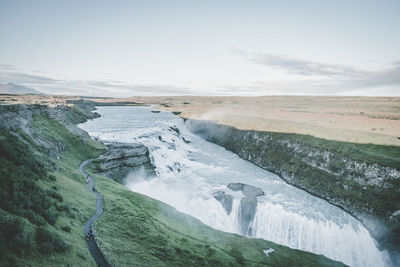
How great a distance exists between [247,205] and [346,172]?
21.2 m

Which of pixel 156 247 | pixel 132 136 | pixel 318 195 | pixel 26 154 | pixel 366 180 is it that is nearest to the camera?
pixel 156 247

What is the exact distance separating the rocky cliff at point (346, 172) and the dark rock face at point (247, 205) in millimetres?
12078

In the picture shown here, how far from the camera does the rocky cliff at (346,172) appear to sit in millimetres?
32719

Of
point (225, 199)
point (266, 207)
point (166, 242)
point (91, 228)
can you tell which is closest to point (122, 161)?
Result: point (225, 199)

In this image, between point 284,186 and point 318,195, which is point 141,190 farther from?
point 318,195

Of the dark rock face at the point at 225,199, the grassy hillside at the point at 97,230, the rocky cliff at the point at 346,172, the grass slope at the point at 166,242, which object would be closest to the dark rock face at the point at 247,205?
the dark rock face at the point at 225,199

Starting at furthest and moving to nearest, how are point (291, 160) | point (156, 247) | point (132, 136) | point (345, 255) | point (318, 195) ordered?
point (132, 136) → point (291, 160) → point (318, 195) → point (345, 255) → point (156, 247)

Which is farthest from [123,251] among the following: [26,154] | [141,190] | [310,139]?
[310,139]

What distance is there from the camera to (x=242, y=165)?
5934cm

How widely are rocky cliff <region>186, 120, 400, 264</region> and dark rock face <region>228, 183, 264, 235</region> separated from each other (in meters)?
12.1

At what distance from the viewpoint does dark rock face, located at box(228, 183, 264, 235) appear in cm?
3403

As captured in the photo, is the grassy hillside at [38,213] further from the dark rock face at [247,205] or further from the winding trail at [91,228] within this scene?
the dark rock face at [247,205]

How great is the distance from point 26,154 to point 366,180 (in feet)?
169

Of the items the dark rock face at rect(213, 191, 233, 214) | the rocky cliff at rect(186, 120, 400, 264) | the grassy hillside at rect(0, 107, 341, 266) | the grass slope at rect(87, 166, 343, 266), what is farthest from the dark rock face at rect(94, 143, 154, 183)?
the rocky cliff at rect(186, 120, 400, 264)
